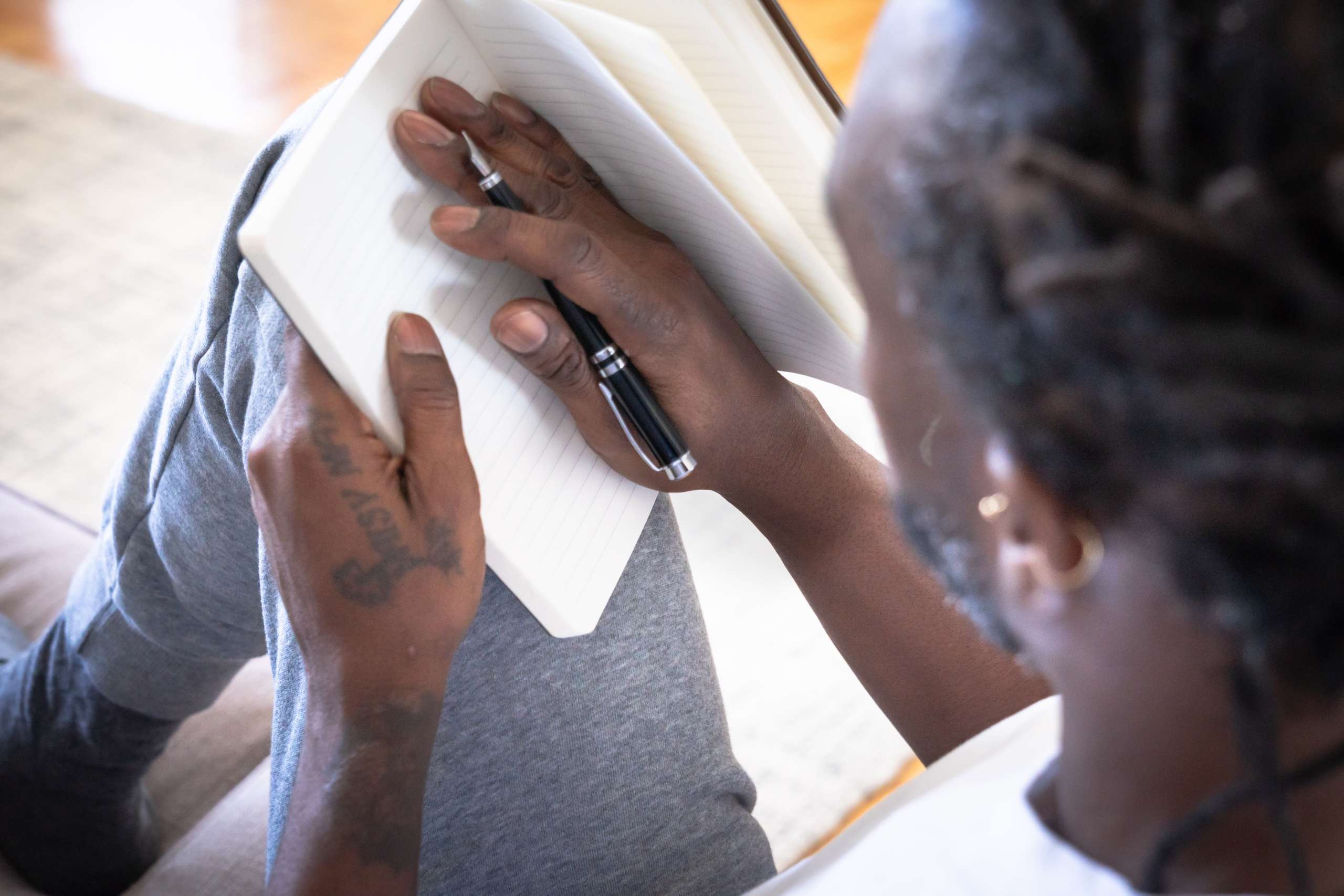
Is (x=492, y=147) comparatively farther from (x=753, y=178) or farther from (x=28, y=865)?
(x=28, y=865)

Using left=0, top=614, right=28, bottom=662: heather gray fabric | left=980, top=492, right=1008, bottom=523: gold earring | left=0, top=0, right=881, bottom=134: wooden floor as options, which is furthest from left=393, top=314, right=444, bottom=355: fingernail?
left=0, top=0, right=881, bottom=134: wooden floor

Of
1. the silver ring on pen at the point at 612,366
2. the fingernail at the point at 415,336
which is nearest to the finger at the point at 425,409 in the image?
the fingernail at the point at 415,336

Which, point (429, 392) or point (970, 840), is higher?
point (429, 392)

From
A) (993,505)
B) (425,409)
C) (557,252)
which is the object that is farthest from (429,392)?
(993,505)

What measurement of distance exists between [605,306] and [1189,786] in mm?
402

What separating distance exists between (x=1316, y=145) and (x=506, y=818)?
2.04ft

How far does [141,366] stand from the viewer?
5.64 feet

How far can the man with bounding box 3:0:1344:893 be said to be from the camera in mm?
310

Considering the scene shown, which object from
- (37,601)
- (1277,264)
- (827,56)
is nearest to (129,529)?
(37,601)

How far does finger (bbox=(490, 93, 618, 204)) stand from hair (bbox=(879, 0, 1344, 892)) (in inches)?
15.3

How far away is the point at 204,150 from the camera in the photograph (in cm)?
215

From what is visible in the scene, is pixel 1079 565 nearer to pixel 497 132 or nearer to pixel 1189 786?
pixel 1189 786

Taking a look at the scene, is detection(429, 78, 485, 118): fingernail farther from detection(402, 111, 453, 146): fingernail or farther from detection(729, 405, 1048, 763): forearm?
detection(729, 405, 1048, 763): forearm

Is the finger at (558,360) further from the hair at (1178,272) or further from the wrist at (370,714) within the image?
the hair at (1178,272)
